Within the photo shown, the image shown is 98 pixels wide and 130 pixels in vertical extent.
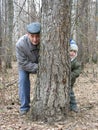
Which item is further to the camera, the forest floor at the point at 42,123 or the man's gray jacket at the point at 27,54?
the man's gray jacket at the point at 27,54

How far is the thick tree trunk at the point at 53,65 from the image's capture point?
15.7 ft

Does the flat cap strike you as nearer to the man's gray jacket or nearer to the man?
the man

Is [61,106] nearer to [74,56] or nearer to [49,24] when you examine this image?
[74,56]

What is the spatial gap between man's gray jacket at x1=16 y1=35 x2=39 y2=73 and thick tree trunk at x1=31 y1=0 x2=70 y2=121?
0.28 meters

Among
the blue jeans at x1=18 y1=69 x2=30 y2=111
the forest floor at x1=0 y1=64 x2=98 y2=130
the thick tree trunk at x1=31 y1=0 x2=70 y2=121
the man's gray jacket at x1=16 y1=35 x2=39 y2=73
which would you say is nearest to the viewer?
the thick tree trunk at x1=31 y1=0 x2=70 y2=121

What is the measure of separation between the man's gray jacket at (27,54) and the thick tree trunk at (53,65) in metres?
0.28

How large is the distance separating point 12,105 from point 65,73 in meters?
1.98

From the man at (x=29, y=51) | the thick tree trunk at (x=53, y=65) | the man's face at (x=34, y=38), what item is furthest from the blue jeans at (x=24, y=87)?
the man's face at (x=34, y=38)

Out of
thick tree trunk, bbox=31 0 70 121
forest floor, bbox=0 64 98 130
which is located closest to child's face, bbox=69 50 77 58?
thick tree trunk, bbox=31 0 70 121

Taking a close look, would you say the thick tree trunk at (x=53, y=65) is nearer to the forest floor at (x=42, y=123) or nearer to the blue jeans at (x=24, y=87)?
the forest floor at (x=42, y=123)

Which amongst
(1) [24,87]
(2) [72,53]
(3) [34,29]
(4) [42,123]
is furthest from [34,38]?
(4) [42,123]

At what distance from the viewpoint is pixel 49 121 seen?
511 cm

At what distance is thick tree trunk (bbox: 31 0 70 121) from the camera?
479 cm

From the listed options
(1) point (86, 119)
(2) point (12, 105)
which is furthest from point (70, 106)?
(2) point (12, 105)
